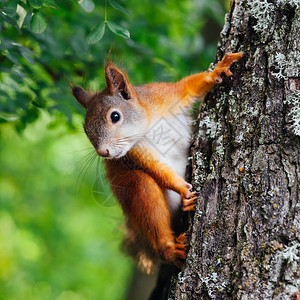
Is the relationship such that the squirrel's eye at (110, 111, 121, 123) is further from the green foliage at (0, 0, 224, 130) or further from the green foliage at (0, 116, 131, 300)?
the green foliage at (0, 116, 131, 300)

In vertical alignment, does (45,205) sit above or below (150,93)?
below

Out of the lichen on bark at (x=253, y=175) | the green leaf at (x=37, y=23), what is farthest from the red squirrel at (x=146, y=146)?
the green leaf at (x=37, y=23)

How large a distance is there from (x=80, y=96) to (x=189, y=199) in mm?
1110

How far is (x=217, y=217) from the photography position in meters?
1.62

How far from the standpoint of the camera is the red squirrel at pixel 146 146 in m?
2.03

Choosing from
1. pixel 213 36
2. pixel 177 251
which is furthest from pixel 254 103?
pixel 213 36

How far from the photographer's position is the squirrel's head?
211cm

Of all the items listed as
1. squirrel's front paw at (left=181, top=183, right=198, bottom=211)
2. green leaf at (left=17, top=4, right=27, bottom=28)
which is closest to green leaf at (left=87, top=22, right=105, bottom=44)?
green leaf at (left=17, top=4, right=27, bottom=28)

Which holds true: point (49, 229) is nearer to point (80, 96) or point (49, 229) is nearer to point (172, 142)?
point (80, 96)

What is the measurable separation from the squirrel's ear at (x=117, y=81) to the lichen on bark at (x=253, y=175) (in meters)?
0.67

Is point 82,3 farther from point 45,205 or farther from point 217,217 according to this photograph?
point 45,205

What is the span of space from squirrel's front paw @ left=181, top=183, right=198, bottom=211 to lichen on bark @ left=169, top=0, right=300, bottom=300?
0.14ft

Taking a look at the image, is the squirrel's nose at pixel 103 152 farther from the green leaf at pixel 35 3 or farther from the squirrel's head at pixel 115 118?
the green leaf at pixel 35 3

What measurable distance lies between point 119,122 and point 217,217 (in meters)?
0.89
